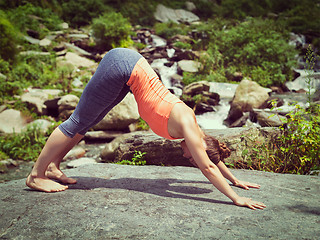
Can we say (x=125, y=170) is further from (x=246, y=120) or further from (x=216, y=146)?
(x=246, y=120)

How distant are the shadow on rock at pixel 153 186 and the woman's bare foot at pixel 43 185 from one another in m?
0.13

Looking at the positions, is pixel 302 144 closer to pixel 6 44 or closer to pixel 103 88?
pixel 103 88

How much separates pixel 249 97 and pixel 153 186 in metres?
6.76

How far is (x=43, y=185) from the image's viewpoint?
2.54m

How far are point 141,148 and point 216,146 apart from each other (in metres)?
2.41

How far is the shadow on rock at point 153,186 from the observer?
2.58 meters

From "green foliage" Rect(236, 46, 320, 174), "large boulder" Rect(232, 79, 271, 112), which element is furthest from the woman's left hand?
"large boulder" Rect(232, 79, 271, 112)

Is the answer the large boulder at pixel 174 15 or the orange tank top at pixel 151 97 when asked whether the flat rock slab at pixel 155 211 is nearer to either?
the orange tank top at pixel 151 97

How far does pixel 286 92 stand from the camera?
37.9ft

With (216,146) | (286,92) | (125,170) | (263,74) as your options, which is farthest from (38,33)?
(216,146)

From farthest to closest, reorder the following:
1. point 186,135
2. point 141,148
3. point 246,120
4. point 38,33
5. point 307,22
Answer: point 307,22, point 38,33, point 246,120, point 141,148, point 186,135

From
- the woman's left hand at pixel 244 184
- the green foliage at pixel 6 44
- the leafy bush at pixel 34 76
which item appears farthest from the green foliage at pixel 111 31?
the woman's left hand at pixel 244 184

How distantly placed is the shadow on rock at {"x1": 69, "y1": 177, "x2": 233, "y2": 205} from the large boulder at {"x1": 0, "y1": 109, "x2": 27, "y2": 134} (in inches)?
231

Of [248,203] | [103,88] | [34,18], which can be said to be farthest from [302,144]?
[34,18]
